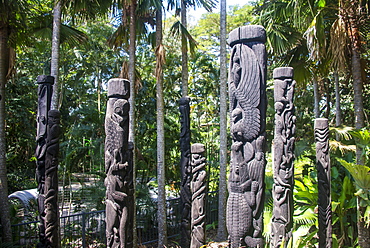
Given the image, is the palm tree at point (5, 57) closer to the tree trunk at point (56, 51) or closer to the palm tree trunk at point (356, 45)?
the tree trunk at point (56, 51)

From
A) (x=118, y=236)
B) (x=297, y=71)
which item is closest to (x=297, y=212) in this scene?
(x=118, y=236)

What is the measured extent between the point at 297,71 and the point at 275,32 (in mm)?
1599

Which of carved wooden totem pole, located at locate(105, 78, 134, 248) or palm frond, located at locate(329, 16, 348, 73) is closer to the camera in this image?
carved wooden totem pole, located at locate(105, 78, 134, 248)

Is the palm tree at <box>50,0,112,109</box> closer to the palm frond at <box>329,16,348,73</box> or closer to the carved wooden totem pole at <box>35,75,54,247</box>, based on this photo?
the carved wooden totem pole at <box>35,75,54,247</box>

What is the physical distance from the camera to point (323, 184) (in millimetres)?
4824

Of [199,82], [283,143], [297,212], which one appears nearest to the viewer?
[283,143]

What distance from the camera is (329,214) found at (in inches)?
187

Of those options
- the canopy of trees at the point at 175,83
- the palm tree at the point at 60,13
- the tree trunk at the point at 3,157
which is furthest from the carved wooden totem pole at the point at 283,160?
the tree trunk at the point at 3,157

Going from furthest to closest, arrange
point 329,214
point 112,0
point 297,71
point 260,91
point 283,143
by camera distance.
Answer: point 297,71 → point 112,0 → point 329,214 → point 283,143 → point 260,91

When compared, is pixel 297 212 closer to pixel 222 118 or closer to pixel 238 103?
pixel 222 118

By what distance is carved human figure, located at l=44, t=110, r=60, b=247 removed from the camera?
16.8ft

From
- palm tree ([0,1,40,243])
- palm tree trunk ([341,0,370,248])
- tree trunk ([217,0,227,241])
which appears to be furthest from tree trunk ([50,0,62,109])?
palm tree trunk ([341,0,370,248])

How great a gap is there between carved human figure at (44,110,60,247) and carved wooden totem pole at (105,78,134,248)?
1.89 m

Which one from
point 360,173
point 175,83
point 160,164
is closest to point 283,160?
point 360,173
